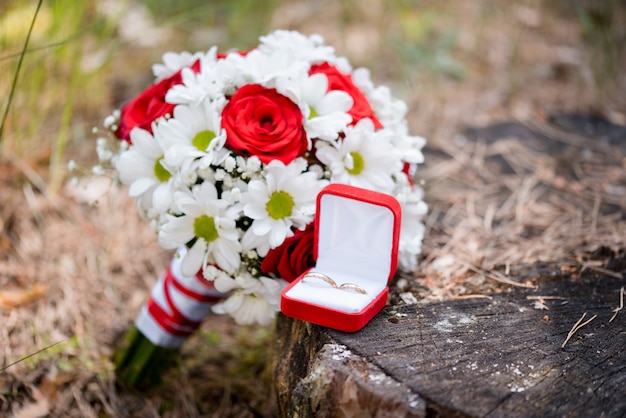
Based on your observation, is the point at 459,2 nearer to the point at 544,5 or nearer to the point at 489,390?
the point at 544,5

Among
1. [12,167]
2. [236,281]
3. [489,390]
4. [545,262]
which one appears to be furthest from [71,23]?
[489,390]

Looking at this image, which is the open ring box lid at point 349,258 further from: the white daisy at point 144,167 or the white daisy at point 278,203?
the white daisy at point 144,167

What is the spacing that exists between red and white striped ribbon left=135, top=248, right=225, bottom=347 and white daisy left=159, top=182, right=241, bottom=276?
0.73ft

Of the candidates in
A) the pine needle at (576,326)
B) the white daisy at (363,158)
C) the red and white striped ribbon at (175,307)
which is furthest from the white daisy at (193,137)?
the pine needle at (576,326)

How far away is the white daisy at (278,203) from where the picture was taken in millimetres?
1328

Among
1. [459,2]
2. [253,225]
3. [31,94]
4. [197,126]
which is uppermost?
[197,126]

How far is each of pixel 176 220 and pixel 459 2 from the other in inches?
135

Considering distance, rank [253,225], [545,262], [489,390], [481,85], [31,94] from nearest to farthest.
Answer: [489,390]
[253,225]
[545,262]
[31,94]
[481,85]

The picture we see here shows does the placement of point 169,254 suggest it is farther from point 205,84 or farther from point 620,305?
point 620,305

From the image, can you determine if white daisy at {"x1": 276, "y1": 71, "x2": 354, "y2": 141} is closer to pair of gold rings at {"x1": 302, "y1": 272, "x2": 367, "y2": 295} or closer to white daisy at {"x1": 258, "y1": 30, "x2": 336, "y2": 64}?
white daisy at {"x1": 258, "y1": 30, "x2": 336, "y2": 64}

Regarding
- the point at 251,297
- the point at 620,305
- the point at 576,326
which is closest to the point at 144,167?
the point at 251,297

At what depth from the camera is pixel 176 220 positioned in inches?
52.6

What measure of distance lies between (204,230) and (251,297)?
235 millimetres

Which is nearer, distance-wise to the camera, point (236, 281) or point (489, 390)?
point (489, 390)
